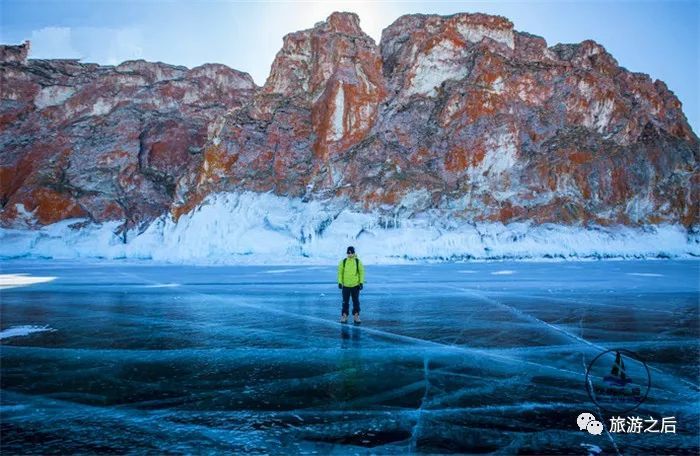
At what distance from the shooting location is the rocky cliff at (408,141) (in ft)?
160

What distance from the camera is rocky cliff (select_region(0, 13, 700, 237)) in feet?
160

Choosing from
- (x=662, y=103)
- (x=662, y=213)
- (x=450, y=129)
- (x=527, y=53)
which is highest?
(x=527, y=53)

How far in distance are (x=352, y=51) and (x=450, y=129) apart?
49.6 ft

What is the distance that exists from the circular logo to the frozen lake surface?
13cm

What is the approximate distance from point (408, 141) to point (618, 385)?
4657cm

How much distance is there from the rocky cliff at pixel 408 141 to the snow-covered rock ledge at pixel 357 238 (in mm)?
1532

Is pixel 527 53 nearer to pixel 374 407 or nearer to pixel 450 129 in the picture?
pixel 450 129

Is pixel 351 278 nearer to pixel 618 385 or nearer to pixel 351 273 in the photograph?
pixel 351 273

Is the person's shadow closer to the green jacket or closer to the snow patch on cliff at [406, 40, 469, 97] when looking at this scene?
the green jacket

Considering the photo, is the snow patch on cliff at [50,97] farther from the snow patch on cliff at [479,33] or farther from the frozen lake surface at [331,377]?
the frozen lake surface at [331,377]

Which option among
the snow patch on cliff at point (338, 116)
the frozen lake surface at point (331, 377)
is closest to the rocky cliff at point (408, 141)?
the snow patch on cliff at point (338, 116)

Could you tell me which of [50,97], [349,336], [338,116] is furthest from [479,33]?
[50,97]

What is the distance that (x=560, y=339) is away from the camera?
924cm

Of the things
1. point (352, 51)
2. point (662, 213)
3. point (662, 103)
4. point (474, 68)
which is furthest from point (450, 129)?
point (662, 103)
